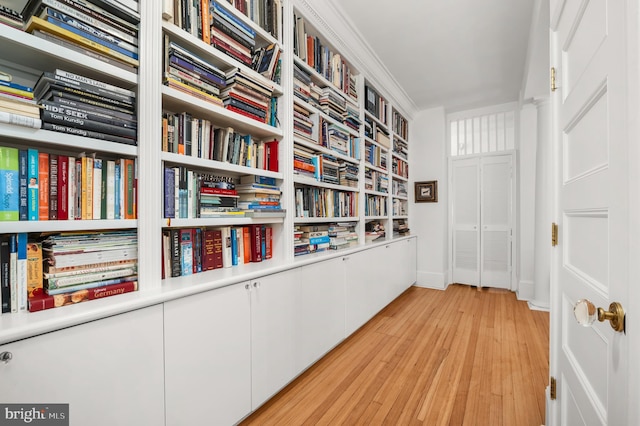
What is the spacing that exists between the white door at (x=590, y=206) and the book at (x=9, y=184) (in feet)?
5.29

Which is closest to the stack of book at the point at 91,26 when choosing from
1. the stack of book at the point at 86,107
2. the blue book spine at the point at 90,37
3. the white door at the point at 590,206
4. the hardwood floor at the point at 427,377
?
the blue book spine at the point at 90,37

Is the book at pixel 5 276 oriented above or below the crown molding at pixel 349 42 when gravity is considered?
below

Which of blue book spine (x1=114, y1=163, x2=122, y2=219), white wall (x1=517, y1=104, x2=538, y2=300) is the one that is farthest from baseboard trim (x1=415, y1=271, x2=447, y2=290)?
blue book spine (x1=114, y1=163, x2=122, y2=219)

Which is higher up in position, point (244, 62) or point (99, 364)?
point (244, 62)

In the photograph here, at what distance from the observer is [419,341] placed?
240cm

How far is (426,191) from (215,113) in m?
3.51

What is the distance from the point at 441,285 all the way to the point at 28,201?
4.29 meters

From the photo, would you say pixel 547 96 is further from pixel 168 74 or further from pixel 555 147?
pixel 168 74

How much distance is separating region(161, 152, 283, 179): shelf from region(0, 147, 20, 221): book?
0.44m

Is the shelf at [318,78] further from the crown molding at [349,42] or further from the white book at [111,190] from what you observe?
the white book at [111,190]

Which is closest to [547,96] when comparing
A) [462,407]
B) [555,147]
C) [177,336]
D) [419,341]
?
[555,147]

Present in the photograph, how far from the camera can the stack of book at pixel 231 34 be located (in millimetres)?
1447

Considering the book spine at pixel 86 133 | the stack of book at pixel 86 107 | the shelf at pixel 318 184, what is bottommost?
the shelf at pixel 318 184

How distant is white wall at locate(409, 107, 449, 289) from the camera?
4.12 meters
